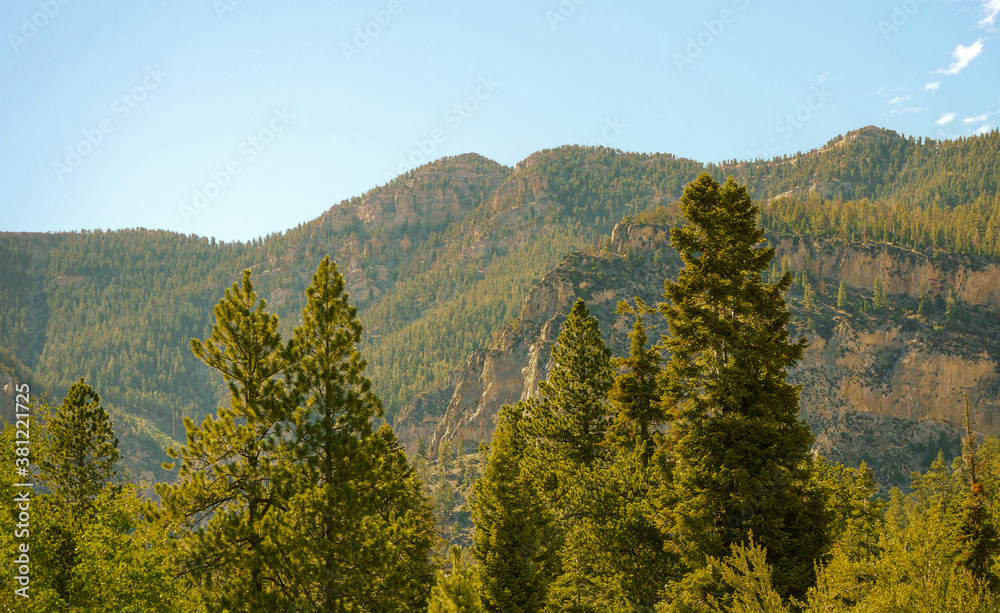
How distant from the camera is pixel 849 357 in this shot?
147 m

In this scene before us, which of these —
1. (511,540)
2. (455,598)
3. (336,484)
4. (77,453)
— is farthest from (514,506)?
(77,453)

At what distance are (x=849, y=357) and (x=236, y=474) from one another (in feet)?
497

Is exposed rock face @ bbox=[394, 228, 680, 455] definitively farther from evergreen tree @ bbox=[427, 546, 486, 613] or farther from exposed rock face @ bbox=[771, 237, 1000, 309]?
evergreen tree @ bbox=[427, 546, 486, 613]

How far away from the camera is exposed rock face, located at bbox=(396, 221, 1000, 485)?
446ft

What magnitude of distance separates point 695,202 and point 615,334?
134636 millimetres

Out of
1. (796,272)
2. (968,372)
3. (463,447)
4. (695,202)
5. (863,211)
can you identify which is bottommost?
(463,447)

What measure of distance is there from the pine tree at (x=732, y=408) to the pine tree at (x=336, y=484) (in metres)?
9.45

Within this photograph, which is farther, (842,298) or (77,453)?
(842,298)

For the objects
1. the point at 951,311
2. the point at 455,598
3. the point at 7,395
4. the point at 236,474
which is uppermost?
the point at 951,311

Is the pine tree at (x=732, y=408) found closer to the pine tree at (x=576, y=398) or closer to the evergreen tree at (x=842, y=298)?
the pine tree at (x=576, y=398)

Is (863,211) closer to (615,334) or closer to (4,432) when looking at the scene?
(615,334)

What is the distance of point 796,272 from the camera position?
174250 millimetres

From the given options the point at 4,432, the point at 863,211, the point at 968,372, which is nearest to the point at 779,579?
the point at 4,432

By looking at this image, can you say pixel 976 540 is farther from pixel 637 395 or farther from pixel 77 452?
pixel 77 452
